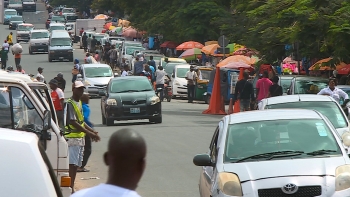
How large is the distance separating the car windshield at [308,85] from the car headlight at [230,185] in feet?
44.4

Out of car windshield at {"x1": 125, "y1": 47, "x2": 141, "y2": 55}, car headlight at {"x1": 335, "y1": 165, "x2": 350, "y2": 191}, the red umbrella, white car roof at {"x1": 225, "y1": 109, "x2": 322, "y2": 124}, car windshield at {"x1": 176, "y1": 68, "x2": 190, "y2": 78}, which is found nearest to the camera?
car headlight at {"x1": 335, "y1": 165, "x2": 350, "y2": 191}

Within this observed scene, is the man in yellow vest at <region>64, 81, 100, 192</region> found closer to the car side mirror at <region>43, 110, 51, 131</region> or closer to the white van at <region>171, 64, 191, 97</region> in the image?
the car side mirror at <region>43, 110, 51, 131</region>

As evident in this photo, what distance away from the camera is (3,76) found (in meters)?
9.73

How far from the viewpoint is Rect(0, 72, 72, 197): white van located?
9547 millimetres

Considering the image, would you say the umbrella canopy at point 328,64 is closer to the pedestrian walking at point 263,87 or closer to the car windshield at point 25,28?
the pedestrian walking at point 263,87

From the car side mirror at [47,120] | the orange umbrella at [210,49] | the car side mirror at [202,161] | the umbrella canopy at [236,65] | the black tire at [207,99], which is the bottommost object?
the black tire at [207,99]

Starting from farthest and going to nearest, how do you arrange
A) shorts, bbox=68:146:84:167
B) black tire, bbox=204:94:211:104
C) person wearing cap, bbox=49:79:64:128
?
black tire, bbox=204:94:211:104, person wearing cap, bbox=49:79:64:128, shorts, bbox=68:146:84:167

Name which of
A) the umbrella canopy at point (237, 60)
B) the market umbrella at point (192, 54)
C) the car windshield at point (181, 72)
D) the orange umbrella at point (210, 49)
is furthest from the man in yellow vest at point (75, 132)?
the market umbrella at point (192, 54)

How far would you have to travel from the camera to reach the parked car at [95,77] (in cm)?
4016

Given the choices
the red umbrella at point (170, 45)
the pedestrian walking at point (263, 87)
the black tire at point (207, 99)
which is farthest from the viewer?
the red umbrella at point (170, 45)

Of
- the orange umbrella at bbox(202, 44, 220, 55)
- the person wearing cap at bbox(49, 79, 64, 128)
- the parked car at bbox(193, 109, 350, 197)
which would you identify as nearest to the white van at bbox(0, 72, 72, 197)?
the parked car at bbox(193, 109, 350, 197)

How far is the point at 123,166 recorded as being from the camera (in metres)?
4.25

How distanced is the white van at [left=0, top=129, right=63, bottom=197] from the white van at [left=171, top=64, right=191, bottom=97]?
1423 inches

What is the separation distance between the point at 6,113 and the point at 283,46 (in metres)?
24.8
